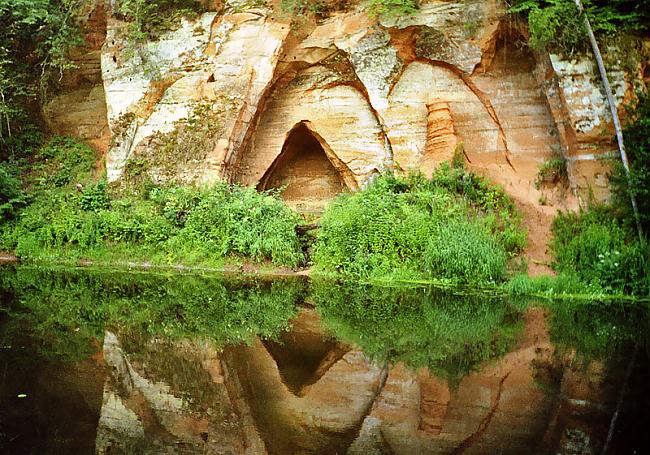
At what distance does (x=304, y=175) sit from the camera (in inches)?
755

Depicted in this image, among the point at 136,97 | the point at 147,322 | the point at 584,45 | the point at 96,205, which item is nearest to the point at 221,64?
the point at 136,97

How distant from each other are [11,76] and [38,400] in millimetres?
18205

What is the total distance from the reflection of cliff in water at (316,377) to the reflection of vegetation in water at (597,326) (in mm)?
37

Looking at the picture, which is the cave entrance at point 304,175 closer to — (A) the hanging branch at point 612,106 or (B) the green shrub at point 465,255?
(B) the green shrub at point 465,255

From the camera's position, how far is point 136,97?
712 inches

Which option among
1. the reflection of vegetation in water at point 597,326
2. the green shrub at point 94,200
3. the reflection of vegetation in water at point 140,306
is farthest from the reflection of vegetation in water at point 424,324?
the green shrub at point 94,200

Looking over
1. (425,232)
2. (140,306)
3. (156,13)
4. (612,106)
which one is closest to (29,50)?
(156,13)

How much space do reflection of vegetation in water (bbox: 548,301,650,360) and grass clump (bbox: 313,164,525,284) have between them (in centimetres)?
238

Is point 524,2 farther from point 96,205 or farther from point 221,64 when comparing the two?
point 96,205

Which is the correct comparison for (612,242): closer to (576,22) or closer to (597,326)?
(597,326)

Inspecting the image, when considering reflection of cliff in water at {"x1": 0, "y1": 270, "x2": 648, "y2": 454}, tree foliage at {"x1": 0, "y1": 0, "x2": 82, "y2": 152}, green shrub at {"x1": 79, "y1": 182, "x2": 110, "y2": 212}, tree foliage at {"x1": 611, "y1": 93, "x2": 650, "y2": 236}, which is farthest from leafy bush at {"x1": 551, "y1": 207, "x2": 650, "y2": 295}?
tree foliage at {"x1": 0, "y1": 0, "x2": 82, "y2": 152}

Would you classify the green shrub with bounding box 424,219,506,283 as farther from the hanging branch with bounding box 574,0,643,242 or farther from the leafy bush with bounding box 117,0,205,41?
the leafy bush with bounding box 117,0,205,41

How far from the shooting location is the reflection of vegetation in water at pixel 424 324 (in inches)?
A: 262

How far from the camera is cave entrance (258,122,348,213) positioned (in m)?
18.6
